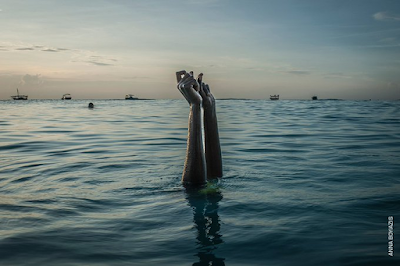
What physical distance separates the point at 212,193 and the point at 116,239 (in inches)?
85.2

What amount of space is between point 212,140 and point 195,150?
2.82ft

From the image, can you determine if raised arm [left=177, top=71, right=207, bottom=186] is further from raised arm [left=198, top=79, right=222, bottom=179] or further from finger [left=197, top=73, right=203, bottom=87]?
raised arm [left=198, top=79, right=222, bottom=179]

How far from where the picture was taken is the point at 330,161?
1009 centimetres

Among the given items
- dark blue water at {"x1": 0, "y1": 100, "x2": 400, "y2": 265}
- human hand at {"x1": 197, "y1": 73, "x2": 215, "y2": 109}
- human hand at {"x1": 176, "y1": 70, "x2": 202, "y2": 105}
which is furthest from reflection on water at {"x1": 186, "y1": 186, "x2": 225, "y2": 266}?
human hand at {"x1": 176, "y1": 70, "x2": 202, "y2": 105}

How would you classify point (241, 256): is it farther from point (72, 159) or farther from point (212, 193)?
point (72, 159)

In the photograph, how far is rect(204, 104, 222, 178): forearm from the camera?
6.48 m

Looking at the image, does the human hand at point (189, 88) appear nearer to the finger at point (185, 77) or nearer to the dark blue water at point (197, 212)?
the finger at point (185, 77)

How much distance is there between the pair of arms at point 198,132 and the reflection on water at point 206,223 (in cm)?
27

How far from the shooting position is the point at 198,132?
5773mm

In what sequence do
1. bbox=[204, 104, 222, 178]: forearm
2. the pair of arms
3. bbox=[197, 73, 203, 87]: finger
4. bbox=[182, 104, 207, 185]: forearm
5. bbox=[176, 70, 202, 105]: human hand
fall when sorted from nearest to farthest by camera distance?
bbox=[176, 70, 202, 105]: human hand < the pair of arms < bbox=[182, 104, 207, 185]: forearm < bbox=[197, 73, 203, 87]: finger < bbox=[204, 104, 222, 178]: forearm

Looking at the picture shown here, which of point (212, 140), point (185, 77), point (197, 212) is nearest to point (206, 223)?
point (197, 212)

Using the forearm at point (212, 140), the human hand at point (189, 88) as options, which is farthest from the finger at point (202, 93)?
the human hand at point (189, 88)

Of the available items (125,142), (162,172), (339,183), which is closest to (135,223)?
(162,172)

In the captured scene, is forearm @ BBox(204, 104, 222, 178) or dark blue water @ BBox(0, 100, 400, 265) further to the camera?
forearm @ BBox(204, 104, 222, 178)
